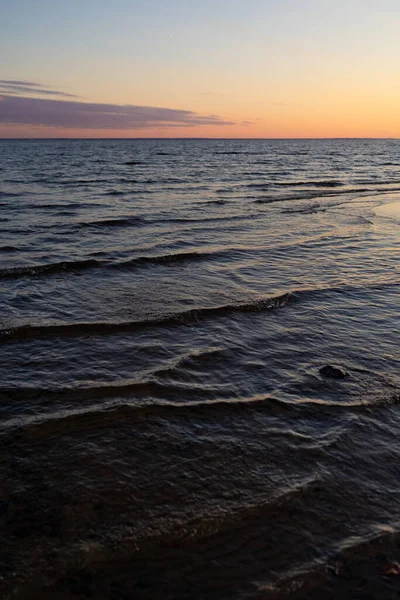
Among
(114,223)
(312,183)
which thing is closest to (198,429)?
(114,223)

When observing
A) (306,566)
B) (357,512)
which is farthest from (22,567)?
(357,512)

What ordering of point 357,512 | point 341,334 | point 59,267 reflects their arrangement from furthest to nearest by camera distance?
1. point 59,267
2. point 341,334
3. point 357,512

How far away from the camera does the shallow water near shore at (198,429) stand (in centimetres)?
373

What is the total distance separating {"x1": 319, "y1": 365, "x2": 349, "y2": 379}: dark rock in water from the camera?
6.86 meters

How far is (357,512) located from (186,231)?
49.2 ft

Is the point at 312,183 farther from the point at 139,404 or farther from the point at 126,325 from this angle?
the point at 139,404

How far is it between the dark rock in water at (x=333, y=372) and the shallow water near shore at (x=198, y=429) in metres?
0.02

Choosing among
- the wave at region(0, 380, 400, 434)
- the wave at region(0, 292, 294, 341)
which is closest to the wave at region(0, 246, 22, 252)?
the wave at region(0, 292, 294, 341)

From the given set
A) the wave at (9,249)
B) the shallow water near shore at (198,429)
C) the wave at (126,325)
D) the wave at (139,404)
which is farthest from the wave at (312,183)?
the wave at (139,404)

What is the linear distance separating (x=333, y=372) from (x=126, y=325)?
3.74m

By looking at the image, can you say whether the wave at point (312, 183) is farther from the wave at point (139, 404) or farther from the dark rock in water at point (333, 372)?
the wave at point (139, 404)

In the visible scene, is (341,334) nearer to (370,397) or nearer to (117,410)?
(370,397)

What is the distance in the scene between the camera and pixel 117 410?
598 centimetres

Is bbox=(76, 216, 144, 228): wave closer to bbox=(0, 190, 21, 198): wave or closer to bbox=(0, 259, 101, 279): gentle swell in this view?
bbox=(0, 259, 101, 279): gentle swell
